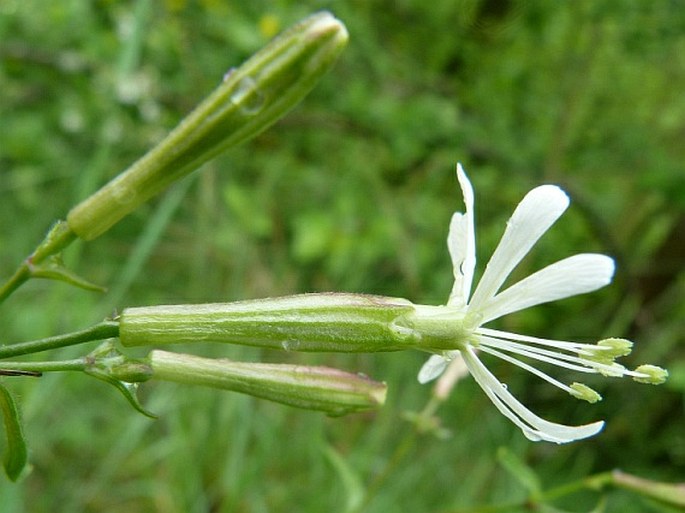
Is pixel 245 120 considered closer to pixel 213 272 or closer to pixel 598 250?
pixel 213 272

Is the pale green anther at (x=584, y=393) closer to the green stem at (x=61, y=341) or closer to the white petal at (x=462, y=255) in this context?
the white petal at (x=462, y=255)

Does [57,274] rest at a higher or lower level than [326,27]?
lower

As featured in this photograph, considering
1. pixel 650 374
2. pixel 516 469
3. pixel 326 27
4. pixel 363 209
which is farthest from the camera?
pixel 363 209

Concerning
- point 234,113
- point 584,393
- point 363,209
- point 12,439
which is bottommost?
point 12,439

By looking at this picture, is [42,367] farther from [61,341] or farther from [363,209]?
[363,209]

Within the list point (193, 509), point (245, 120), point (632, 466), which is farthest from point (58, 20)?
point (632, 466)

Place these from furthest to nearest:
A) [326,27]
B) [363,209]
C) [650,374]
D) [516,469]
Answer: [363,209]
[516,469]
[650,374]
[326,27]

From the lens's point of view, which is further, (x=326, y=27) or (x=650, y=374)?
(x=650, y=374)

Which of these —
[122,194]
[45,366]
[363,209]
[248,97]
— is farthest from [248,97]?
[363,209]

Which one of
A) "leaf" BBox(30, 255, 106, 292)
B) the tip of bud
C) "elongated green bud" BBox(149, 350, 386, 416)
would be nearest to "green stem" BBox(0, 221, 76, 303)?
"leaf" BBox(30, 255, 106, 292)
